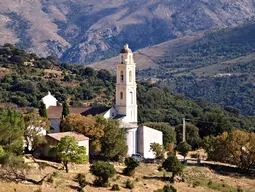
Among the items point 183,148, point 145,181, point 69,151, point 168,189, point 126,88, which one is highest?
point 126,88

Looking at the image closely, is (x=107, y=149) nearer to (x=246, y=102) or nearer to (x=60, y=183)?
(x=60, y=183)

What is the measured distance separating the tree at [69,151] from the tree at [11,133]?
124 inches

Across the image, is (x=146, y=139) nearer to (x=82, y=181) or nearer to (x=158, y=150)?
(x=158, y=150)

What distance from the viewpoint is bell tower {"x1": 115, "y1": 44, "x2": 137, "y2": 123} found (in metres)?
70.9

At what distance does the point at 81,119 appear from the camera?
6262 centimetres

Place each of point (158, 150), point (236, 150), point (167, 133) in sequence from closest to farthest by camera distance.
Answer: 1. point (236, 150)
2. point (158, 150)
3. point (167, 133)

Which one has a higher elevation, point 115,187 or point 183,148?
point 183,148

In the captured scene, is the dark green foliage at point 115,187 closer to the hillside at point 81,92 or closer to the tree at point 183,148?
the tree at point 183,148

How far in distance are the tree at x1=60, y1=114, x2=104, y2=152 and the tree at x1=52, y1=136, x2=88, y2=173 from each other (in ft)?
21.3

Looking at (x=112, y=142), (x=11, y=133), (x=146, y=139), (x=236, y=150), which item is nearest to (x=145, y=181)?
(x=112, y=142)

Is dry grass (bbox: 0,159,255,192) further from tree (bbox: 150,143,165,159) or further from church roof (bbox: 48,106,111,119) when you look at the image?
church roof (bbox: 48,106,111,119)

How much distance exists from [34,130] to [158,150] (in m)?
13.8

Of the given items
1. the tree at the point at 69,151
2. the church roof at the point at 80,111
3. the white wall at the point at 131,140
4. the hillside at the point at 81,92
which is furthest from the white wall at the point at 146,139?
the hillside at the point at 81,92

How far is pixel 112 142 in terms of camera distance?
60.6 metres
